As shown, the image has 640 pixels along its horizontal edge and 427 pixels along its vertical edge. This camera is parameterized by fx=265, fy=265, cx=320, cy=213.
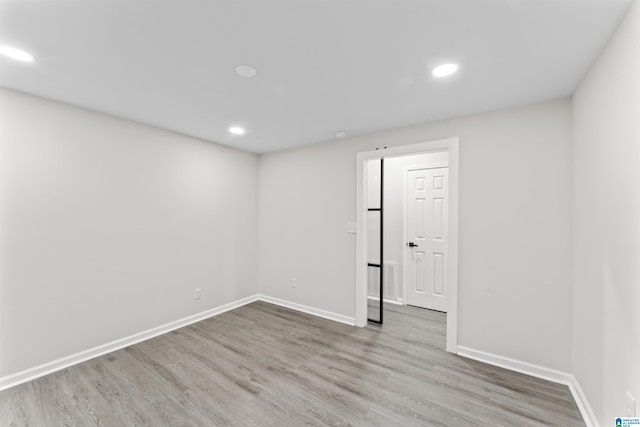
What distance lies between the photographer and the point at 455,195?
2680mm

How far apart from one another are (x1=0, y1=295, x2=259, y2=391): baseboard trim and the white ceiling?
2328 millimetres

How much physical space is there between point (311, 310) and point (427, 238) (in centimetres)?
204

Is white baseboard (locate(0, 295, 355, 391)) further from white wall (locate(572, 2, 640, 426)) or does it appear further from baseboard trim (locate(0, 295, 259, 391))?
white wall (locate(572, 2, 640, 426))

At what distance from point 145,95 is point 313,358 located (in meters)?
2.83

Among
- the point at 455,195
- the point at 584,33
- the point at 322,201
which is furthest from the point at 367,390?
the point at 584,33

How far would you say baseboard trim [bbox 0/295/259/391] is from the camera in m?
2.17

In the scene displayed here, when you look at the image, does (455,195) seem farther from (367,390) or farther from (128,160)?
(128,160)

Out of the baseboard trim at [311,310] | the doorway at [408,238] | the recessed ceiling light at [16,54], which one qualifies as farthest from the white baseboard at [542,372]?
the recessed ceiling light at [16,54]

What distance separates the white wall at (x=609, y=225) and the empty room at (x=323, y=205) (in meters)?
0.02

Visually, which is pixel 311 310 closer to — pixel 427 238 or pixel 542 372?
pixel 427 238

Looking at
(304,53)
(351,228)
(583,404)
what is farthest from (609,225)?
(351,228)

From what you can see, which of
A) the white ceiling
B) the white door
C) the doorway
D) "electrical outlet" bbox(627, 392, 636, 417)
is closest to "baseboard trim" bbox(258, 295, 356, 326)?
the doorway

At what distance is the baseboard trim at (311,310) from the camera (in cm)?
345

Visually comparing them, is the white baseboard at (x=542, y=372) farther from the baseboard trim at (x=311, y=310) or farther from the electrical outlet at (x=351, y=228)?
the electrical outlet at (x=351, y=228)
